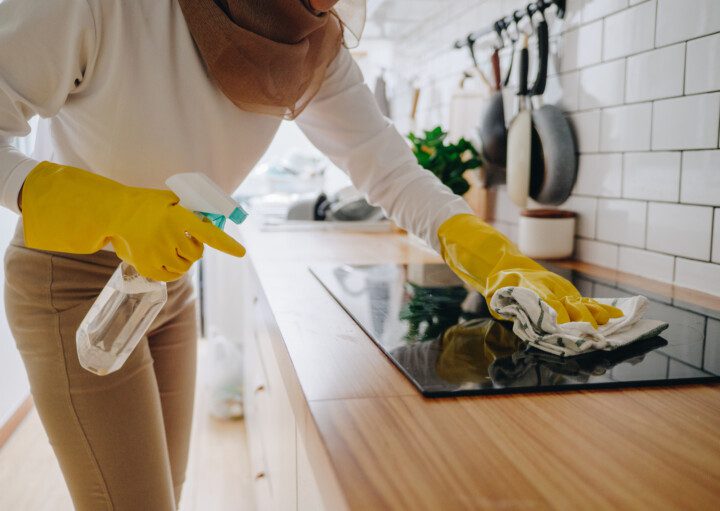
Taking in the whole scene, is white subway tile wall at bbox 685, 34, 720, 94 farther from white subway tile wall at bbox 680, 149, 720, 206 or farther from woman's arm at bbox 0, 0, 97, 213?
woman's arm at bbox 0, 0, 97, 213

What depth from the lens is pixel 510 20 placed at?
60.1 inches

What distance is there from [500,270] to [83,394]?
57 centimetres

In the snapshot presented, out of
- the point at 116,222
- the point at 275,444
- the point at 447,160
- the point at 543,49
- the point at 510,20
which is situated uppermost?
the point at 510,20

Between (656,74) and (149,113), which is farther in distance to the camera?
(656,74)

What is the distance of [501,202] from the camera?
1699 millimetres

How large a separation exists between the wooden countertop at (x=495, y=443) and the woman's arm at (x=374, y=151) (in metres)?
0.35

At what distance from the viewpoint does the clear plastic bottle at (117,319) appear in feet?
2.52

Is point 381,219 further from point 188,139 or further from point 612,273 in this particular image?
point 188,139

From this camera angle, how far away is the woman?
25.9 inches

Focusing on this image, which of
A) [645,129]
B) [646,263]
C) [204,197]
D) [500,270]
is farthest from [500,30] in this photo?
[204,197]

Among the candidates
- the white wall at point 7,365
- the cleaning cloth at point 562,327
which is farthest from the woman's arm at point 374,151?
the white wall at point 7,365

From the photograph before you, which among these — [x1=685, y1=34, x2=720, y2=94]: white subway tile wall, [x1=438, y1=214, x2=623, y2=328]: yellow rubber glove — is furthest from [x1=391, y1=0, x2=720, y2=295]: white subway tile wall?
[x1=438, y1=214, x2=623, y2=328]: yellow rubber glove

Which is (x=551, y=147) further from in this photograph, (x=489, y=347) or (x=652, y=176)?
(x=489, y=347)

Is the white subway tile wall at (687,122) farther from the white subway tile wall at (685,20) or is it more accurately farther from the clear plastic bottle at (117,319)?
the clear plastic bottle at (117,319)
